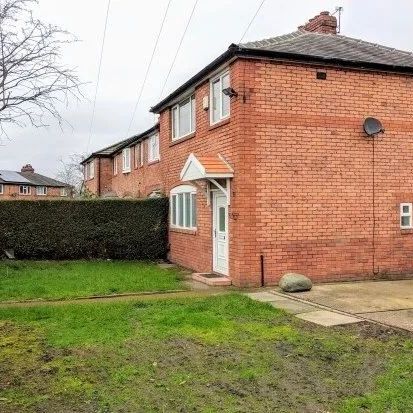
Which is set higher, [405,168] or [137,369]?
[405,168]

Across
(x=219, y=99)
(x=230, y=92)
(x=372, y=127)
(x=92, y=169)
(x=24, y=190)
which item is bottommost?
(x=372, y=127)

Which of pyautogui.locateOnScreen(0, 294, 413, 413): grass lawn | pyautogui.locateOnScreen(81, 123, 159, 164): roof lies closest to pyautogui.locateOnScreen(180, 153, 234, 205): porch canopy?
pyautogui.locateOnScreen(0, 294, 413, 413): grass lawn

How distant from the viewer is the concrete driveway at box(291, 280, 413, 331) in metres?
8.45

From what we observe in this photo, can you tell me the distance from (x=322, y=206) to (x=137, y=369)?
808 cm

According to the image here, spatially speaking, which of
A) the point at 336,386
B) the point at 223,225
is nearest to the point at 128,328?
the point at 336,386

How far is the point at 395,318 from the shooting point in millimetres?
8273

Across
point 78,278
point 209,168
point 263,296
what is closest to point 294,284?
point 263,296

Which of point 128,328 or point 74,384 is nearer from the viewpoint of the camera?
point 74,384

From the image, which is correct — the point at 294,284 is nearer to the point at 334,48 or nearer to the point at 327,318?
the point at 327,318

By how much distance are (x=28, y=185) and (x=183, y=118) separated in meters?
61.2

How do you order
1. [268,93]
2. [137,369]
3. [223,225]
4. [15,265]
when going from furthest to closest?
[15,265]
[223,225]
[268,93]
[137,369]

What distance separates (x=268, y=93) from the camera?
12.4 meters

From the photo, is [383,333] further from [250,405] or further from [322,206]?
[322,206]

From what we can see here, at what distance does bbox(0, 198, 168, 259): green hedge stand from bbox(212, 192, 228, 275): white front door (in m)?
5.17
